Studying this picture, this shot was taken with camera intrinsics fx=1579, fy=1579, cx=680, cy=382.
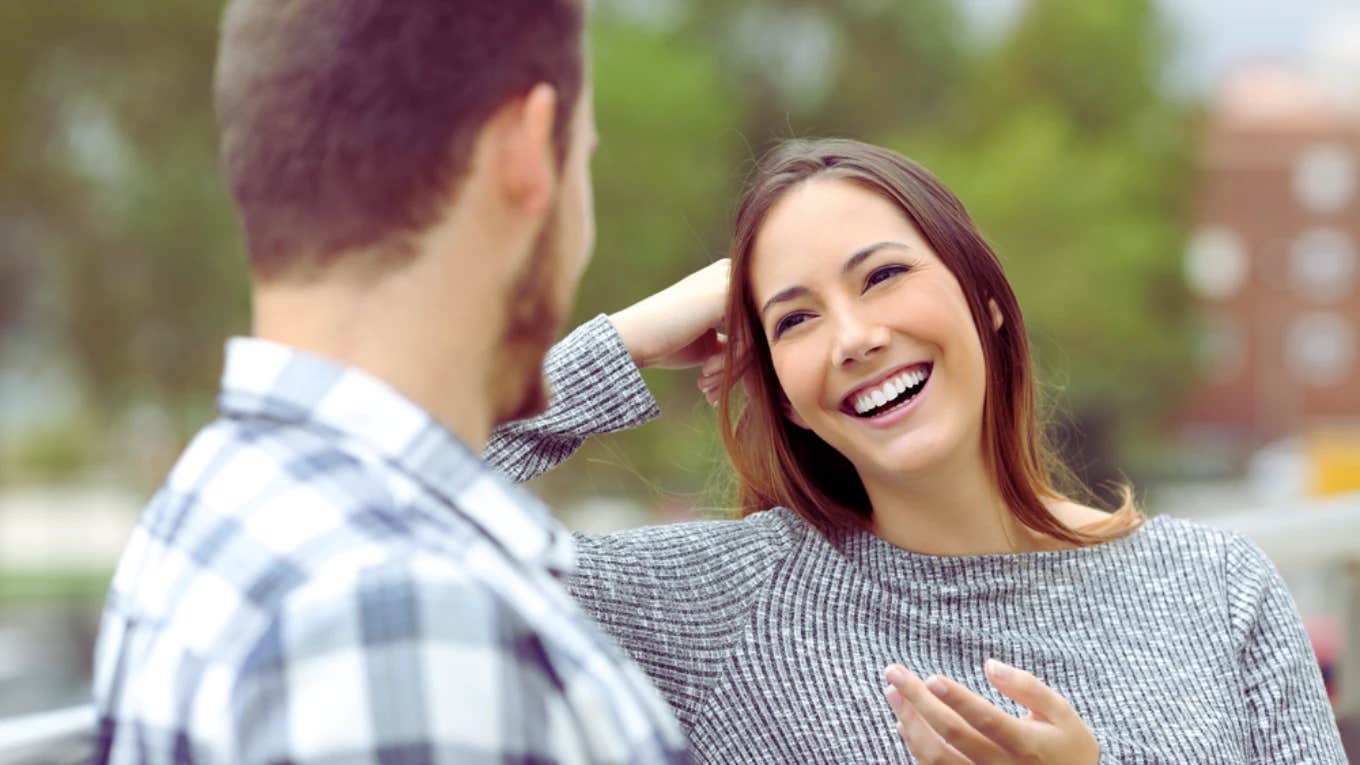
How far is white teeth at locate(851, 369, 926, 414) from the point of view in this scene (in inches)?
89.2

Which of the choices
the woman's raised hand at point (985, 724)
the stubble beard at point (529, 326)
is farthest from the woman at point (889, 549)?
the stubble beard at point (529, 326)

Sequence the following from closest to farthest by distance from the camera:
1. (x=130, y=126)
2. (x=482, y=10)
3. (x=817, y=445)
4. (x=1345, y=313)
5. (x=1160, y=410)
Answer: (x=482, y=10)
(x=817, y=445)
(x=130, y=126)
(x=1160, y=410)
(x=1345, y=313)

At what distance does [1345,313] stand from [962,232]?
46250mm

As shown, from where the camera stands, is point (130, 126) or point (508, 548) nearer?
point (508, 548)

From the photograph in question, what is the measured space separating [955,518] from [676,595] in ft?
1.55

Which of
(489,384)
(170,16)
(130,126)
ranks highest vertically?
(170,16)

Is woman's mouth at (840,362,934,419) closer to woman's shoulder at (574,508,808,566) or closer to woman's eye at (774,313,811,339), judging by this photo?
woman's eye at (774,313,811,339)

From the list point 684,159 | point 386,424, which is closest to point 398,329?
point 386,424

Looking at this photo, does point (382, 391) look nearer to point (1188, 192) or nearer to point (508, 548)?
point (508, 548)

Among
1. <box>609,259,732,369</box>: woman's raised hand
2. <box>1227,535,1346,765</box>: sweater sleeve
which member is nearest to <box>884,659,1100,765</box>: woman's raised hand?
<box>1227,535,1346,765</box>: sweater sleeve

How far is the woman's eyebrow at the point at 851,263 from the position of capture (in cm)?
230

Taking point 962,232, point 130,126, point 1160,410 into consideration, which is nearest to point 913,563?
point 962,232

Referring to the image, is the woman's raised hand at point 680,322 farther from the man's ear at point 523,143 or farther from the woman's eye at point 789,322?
the man's ear at point 523,143

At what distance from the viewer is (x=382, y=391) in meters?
1.04
